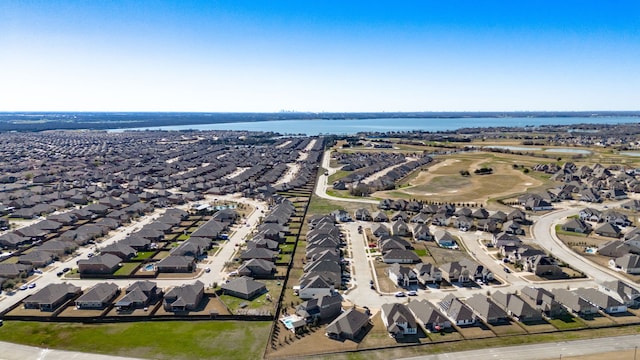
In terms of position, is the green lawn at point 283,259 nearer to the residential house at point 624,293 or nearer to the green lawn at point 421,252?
the green lawn at point 421,252

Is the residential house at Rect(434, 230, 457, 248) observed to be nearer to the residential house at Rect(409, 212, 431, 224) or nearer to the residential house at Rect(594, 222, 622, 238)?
the residential house at Rect(409, 212, 431, 224)

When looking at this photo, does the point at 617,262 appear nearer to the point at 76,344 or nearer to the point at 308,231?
the point at 308,231

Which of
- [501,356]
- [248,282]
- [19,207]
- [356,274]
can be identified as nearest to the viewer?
[501,356]

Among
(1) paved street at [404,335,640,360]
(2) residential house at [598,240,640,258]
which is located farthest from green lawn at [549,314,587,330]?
(2) residential house at [598,240,640,258]

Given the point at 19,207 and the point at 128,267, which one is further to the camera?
the point at 19,207

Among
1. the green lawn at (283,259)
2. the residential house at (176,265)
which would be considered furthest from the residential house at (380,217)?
the residential house at (176,265)

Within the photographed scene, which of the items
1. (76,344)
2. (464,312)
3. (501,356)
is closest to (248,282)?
(76,344)

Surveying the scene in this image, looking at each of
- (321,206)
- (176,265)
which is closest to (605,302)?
(176,265)

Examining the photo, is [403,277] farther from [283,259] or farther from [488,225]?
[488,225]
